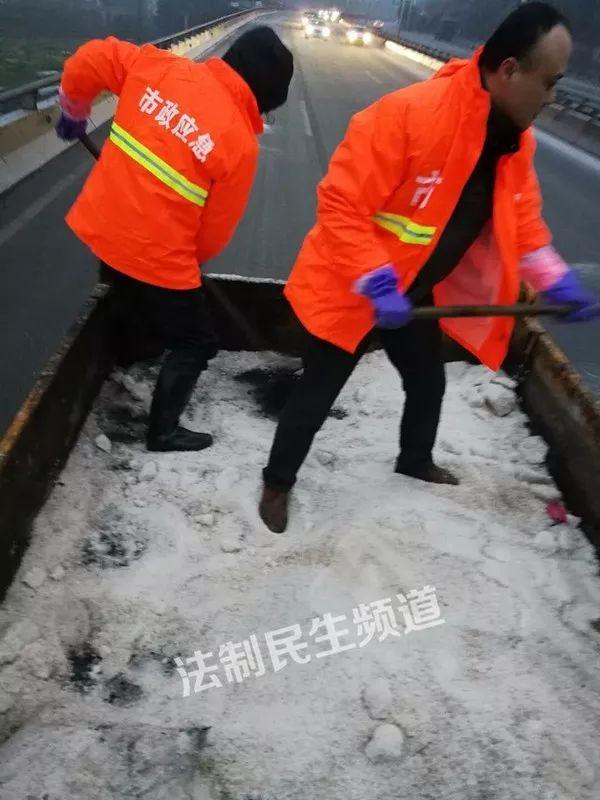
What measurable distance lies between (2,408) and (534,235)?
2755 millimetres

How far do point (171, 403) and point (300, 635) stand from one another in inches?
49.5

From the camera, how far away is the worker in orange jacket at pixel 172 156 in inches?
102

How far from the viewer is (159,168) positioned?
2631mm

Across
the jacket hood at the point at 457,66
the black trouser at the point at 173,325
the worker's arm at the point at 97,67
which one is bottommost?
the black trouser at the point at 173,325

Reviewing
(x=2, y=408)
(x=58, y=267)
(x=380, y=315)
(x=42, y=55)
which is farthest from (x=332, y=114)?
(x=42, y=55)

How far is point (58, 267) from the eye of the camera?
5.44m

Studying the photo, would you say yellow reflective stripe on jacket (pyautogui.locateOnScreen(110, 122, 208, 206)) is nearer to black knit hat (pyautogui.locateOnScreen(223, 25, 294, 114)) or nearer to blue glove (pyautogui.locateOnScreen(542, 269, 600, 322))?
black knit hat (pyautogui.locateOnScreen(223, 25, 294, 114))

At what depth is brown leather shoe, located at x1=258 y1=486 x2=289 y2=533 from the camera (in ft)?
9.27

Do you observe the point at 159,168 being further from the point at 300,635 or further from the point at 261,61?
the point at 300,635

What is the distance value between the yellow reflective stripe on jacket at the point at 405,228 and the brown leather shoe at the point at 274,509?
1179 millimetres

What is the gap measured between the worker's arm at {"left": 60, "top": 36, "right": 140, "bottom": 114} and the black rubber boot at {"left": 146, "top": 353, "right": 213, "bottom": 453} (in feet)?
3.97

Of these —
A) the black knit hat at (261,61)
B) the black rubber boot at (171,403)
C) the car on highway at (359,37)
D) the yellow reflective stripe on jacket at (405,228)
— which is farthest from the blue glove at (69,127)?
the car on highway at (359,37)

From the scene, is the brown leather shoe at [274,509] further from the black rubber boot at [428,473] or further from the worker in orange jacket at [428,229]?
the black rubber boot at [428,473]

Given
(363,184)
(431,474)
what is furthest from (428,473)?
(363,184)
